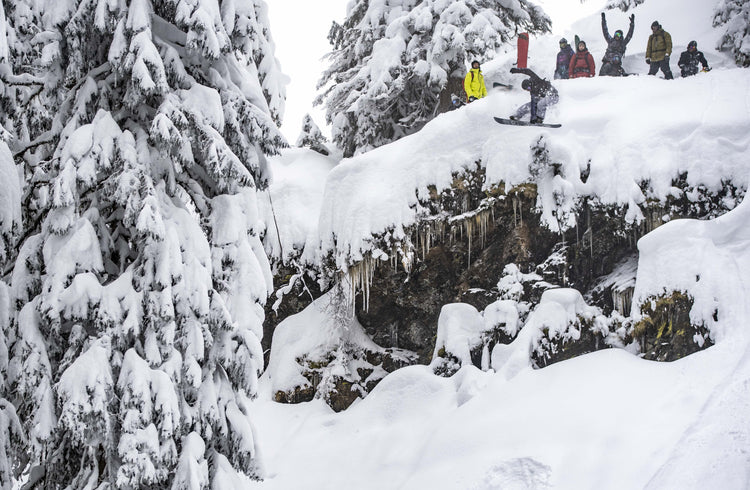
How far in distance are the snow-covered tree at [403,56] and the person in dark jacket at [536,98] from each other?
284cm

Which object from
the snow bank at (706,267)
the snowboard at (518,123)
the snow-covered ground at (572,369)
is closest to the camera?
the snow-covered ground at (572,369)

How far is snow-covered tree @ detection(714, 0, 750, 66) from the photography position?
1269 cm

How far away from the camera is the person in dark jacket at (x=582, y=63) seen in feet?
41.4

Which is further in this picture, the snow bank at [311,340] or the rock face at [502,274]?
the snow bank at [311,340]

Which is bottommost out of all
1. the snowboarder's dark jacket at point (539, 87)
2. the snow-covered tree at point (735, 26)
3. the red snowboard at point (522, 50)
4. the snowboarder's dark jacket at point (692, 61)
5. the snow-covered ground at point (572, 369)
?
the snow-covered ground at point (572, 369)

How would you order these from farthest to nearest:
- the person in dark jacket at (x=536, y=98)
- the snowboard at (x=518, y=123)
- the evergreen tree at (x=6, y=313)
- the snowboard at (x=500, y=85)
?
the snowboard at (x=500, y=85)
the person in dark jacket at (x=536, y=98)
the snowboard at (x=518, y=123)
the evergreen tree at (x=6, y=313)

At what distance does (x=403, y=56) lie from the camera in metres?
13.7

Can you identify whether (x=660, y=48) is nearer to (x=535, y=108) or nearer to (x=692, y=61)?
(x=692, y=61)

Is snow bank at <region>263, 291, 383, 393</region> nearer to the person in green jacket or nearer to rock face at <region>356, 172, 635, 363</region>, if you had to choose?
rock face at <region>356, 172, 635, 363</region>

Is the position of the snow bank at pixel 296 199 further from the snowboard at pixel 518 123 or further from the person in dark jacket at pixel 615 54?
the person in dark jacket at pixel 615 54

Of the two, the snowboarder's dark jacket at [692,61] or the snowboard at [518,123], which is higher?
the snowboarder's dark jacket at [692,61]

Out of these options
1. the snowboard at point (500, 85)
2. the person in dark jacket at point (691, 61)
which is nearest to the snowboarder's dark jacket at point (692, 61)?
the person in dark jacket at point (691, 61)

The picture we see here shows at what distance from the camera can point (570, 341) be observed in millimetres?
8148

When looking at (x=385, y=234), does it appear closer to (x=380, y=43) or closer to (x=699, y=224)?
(x=699, y=224)
